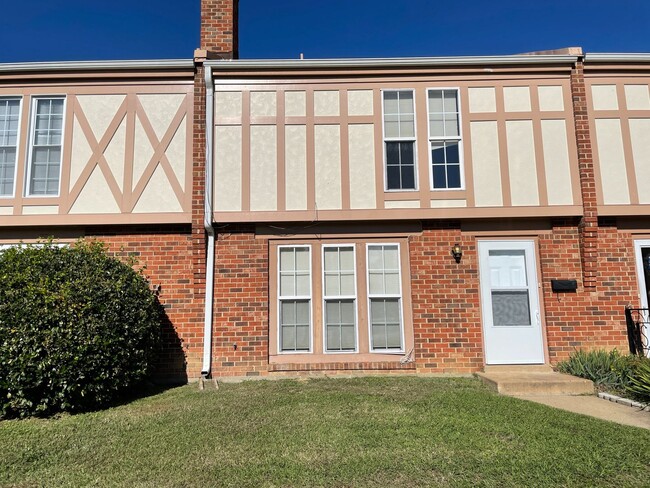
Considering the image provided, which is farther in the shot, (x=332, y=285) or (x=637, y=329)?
(x=332, y=285)

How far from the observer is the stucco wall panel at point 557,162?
26.9ft

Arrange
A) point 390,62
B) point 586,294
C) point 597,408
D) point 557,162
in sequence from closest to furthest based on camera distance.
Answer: point 597,408 < point 586,294 < point 557,162 < point 390,62

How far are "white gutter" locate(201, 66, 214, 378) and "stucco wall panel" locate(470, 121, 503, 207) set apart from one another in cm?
468

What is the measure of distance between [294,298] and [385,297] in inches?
63.3

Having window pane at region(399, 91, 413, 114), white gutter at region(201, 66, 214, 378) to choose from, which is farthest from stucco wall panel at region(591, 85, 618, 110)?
white gutter at region(201, 66, 214, 378)

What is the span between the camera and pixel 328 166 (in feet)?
27.4

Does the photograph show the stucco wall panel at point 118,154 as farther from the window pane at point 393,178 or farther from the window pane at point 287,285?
the window pane at point 393,178

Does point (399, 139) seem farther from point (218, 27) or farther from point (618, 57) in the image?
point (618, 57)

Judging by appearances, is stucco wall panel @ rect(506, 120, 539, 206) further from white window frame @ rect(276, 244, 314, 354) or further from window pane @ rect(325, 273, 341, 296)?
white window frame @ rect(276, 244, 314, 354)

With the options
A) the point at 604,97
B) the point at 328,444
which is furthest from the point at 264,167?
the point at 604,97

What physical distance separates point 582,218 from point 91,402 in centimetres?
828

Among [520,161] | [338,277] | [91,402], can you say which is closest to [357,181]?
[338,277]

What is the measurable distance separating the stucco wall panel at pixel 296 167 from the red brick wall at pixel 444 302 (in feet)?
7.08

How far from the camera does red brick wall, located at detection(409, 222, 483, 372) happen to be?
8047 mm
